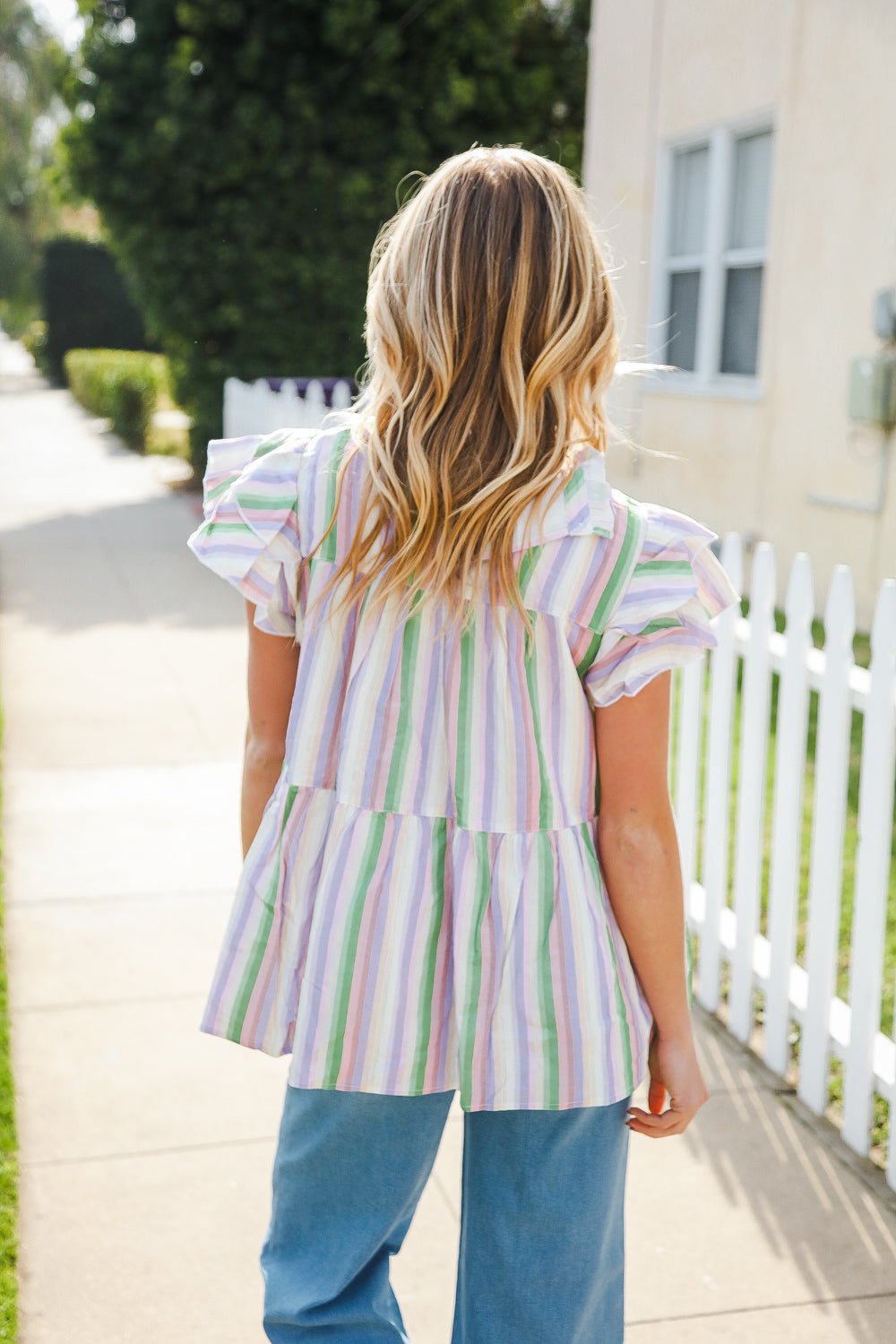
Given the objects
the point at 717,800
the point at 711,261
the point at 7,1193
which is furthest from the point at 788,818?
the point at 711,261

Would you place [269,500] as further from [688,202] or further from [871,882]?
[688,202]

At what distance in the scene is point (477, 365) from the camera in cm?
155

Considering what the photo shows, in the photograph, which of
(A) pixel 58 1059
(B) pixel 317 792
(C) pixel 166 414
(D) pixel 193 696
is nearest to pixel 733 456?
(D) pixel 193 696

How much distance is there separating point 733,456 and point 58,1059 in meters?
7.13

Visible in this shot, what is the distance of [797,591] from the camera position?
10.7 ft

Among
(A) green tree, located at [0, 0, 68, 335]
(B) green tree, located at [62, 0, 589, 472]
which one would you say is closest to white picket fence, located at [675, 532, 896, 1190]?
(B) green tree, located at [62, 0, 589, 472]

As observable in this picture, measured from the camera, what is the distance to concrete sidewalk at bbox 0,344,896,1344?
251 centimetres

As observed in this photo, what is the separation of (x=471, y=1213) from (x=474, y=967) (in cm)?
35

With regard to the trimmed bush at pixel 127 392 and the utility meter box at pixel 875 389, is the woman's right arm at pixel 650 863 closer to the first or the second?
the utility meter box at pixel 875 389

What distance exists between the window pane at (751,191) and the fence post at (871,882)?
6966mm

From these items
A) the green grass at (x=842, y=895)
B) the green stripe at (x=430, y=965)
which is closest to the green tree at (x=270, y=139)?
the green grass at (x=842, y=895)

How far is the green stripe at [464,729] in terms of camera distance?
5.24ft

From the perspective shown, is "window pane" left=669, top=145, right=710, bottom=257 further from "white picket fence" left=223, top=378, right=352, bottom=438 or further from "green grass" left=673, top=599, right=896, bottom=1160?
"green grass" left=673, top=599, right=896, bottom=1160

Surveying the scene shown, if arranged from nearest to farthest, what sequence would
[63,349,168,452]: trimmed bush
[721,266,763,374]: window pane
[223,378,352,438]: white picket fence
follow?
[223,378,352,438]: white picket fence < [721,266,763,374]: window pane < [63,349,168,452]: trimmed bush
